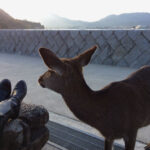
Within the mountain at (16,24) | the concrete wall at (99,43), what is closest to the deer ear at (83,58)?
the concrete wall at (99,43)

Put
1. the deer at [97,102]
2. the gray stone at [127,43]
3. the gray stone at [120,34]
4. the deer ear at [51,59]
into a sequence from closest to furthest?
the deer ear at [51,59]
the deer at [97,102]
the gray stone at [127,43]
the gray stone at [120,34]

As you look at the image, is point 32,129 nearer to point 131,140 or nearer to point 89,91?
point 89,91

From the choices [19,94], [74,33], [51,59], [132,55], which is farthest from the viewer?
[74,33]

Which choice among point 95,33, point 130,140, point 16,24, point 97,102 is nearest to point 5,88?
point 97,102

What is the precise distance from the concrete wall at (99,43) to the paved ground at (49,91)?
42cm

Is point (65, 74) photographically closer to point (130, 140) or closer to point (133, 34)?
point (130, 140)

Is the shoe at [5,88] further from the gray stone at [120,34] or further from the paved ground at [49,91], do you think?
the gray stone at [120,34]

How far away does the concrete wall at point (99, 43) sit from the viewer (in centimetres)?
551

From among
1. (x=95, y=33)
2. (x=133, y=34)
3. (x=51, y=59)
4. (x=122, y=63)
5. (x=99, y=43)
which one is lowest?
(x=122, y=63)

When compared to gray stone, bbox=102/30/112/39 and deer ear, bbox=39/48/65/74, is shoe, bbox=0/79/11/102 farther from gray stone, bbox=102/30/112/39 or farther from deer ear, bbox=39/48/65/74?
gray stone, bbox=102/30/112/39

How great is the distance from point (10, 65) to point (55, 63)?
16.3ft

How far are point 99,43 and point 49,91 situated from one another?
2.73 metres

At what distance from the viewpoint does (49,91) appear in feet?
12.7

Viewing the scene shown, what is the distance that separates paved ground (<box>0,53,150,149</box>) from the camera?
2.92 metres
